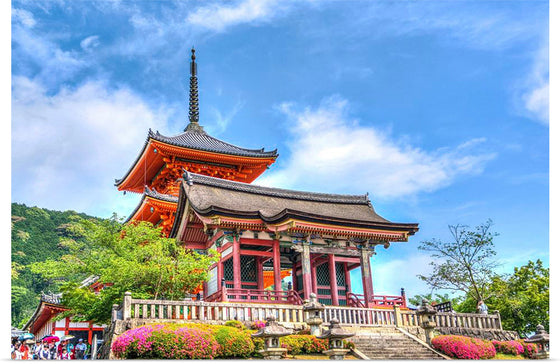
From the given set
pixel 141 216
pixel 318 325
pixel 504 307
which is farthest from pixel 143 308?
pixel 504 307

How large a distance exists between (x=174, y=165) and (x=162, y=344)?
19.8 metres

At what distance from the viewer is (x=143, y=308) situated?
1509 centimetres

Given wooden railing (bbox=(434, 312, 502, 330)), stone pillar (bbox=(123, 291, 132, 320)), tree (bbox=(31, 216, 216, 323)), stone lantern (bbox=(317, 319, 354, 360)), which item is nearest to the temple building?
tree (bbox=(31, 216, 216, 323))

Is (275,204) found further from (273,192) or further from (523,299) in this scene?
(523,299)

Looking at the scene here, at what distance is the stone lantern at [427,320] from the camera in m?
18.8

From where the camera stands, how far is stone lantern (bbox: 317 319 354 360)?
14.8 metres

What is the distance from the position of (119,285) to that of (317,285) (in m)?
9.92

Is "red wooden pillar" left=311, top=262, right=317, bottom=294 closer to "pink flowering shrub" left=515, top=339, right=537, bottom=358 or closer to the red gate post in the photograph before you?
the red gate post

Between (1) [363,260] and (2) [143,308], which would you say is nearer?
(2) [143,308]

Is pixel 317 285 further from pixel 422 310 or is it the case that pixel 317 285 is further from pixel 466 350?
pixel 466 350

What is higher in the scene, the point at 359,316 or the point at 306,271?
the point at 306,271

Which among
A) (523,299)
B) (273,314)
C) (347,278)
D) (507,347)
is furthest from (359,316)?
(523,299)

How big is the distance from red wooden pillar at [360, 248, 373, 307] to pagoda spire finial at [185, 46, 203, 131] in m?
17.8

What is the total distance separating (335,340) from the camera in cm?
1505
